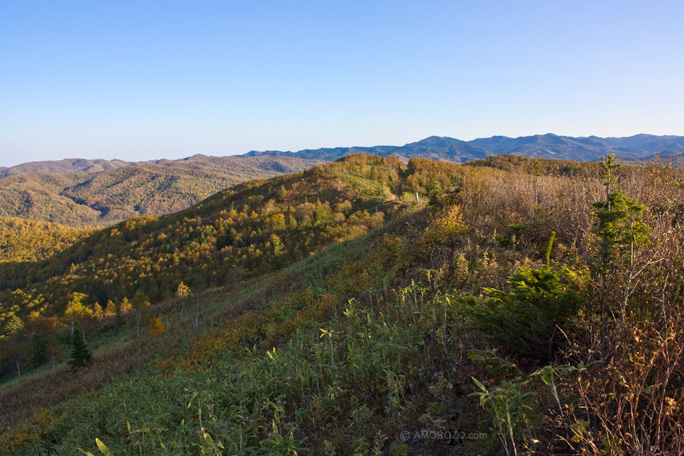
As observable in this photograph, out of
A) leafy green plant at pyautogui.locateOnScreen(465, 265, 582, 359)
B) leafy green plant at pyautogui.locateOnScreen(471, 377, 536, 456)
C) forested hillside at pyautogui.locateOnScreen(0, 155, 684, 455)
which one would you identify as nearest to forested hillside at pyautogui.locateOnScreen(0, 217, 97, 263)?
forested hillside at pyautogui.locateOnScreen(0, 155, 684, 455)

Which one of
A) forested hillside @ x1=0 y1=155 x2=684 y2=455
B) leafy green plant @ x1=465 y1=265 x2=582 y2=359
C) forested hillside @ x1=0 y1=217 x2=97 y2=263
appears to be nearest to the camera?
forested hillside @ x1=0 y1=155 x2=684 y2=455

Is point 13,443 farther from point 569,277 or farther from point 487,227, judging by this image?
point 487,227

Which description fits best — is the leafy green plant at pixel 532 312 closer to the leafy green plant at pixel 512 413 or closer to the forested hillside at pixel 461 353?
the forested hillside at pixel 461 353

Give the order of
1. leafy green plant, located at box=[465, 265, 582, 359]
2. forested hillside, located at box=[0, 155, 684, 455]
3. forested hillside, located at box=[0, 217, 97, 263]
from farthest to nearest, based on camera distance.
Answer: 1. forested hillside, located at box=[0, 217, 97, 263]
2. leafy green plant, located at box=[465, 265, 582, 359]
3. forested hillside, located at box=[0, 155, 684, 455]

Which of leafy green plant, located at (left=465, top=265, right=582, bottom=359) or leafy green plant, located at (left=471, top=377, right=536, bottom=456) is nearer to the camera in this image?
leafy green plant, located at (left=471, top=377, right=536, bottom=456)

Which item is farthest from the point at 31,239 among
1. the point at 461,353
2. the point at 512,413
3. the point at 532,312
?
the point at 512,413

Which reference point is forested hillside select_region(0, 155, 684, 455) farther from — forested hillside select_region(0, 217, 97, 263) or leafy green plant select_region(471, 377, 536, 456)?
forested hillside select_region(0, 217, 97, 263)

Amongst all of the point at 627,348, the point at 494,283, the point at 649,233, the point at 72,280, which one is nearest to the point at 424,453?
the point at 627,348

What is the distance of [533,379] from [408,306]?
252cm

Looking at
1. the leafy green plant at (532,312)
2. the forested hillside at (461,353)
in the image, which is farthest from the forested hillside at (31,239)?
the leafy green plant at (532,312)

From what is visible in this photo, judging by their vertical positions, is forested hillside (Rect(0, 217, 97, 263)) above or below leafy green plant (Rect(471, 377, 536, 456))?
below

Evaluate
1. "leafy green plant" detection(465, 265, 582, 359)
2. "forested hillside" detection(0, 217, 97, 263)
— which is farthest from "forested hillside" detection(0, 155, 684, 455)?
"forested hillside" detection(0, 217, 97, 263)

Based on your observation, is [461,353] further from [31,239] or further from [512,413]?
[31,239]

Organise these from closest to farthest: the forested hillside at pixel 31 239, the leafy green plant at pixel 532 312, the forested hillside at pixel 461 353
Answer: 1. the forested hillside at pixel 461 353
2. the leafy green plant at pixel 532 312
3. the forested hillside at pixel 31 239
